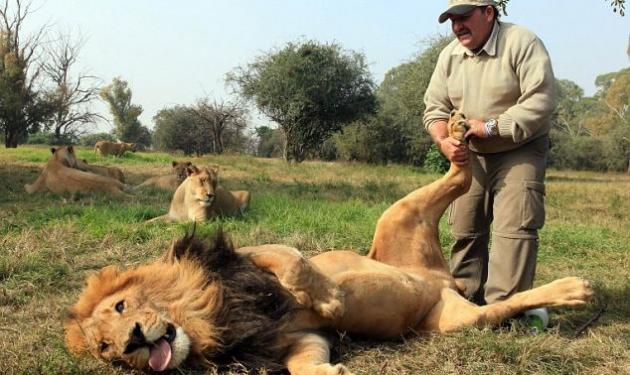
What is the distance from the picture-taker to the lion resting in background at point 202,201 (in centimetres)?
748

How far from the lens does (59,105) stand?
38.2 meters

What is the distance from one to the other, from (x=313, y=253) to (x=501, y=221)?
1.88 metres

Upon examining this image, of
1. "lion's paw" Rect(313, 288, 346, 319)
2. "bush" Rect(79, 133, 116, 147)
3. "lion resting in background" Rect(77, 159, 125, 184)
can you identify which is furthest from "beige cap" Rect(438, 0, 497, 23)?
"bush" Rect(79, 133, 116, 147)

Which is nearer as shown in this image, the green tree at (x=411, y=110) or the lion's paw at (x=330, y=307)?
the lion's paw at (x=330, y=307)

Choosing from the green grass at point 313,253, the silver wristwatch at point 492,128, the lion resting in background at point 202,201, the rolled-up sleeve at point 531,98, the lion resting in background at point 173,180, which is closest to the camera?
the green grass at point 313,253

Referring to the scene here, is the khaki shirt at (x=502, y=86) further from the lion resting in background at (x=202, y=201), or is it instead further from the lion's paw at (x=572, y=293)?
the lion resting in background at (x=202, y=201)

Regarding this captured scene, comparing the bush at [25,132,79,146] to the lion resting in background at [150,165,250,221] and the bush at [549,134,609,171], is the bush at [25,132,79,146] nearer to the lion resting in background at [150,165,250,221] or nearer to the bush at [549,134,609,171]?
the bush at [549,134,609,171]

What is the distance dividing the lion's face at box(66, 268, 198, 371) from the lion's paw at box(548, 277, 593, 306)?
68.0 inches

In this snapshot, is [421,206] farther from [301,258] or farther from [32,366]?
[32,366]

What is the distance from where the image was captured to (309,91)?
27234 mm

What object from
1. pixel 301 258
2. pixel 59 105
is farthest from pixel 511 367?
pixel 59 105

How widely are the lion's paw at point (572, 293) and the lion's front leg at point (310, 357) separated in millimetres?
1123

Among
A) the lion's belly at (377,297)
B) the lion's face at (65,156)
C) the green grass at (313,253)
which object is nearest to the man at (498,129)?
the green grass at (313,253)

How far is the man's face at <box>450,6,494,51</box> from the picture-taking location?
355cm
